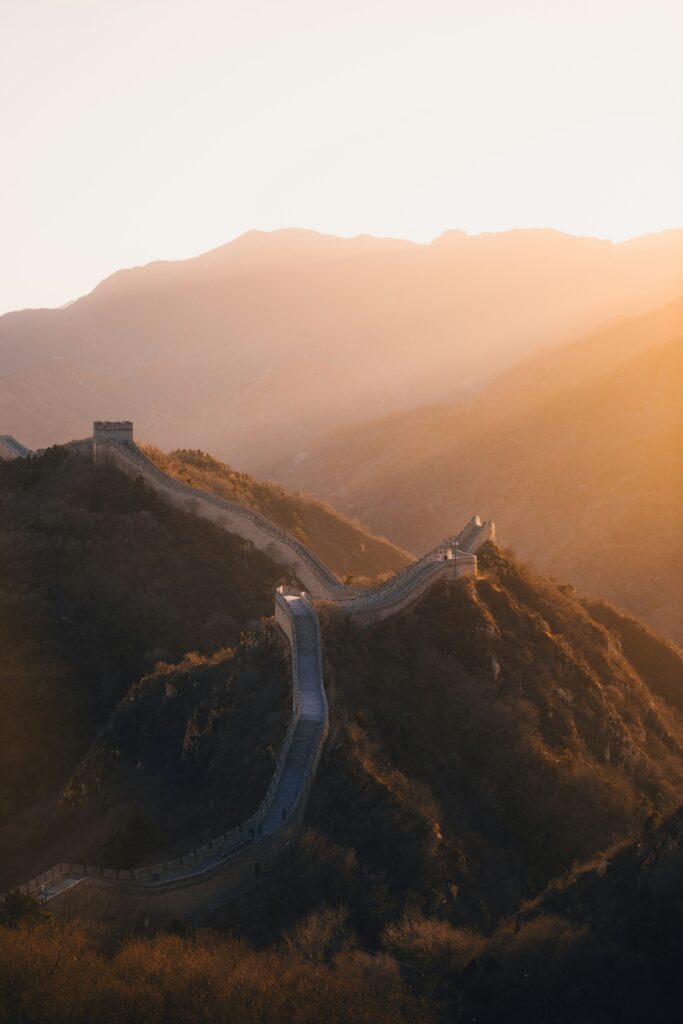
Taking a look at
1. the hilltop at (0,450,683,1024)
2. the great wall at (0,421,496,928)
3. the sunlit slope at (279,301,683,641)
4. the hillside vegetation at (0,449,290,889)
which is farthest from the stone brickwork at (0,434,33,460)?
the sunlit slope at (279,301,683,641)

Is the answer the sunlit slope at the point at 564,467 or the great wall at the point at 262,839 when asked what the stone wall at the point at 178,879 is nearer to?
the great wall at the point at 262,839

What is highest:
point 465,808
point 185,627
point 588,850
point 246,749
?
point 185,627

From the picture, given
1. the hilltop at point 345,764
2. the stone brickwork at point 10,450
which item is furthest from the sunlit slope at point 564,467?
the stone brickwork at point 10,450

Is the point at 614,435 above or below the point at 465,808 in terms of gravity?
above

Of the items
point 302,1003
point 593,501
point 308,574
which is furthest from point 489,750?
point 593,501

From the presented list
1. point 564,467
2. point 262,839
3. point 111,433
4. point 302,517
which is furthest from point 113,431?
point 564,467

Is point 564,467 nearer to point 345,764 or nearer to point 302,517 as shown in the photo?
point 302,517

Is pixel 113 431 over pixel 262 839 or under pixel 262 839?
over

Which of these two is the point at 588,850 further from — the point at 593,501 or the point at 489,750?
the point at 593,501
